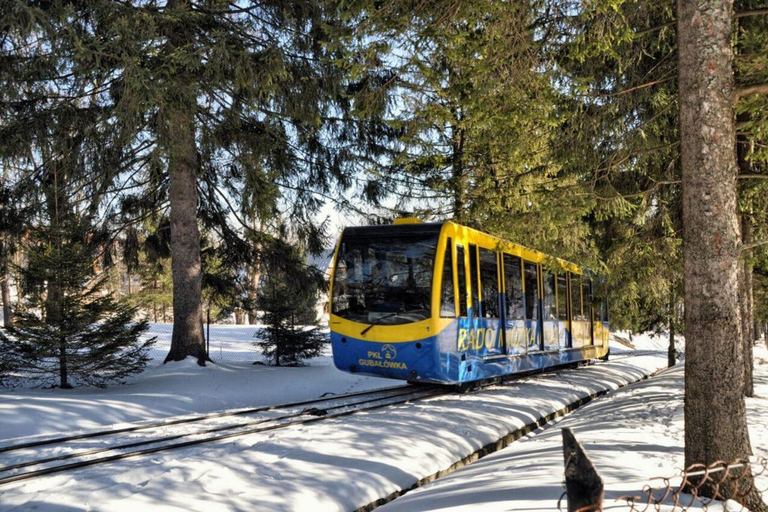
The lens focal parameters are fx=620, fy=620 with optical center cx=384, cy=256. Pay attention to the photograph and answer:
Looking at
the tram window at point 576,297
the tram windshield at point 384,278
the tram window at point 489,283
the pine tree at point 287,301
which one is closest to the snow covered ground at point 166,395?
the pine tree at point 287,301

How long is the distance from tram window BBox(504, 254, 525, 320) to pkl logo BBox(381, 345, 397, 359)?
3381 millimetres

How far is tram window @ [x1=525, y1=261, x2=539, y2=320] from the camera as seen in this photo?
48.4 ft

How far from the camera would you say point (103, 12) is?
1127cm

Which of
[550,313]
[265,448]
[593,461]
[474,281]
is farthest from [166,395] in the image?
[550,313]

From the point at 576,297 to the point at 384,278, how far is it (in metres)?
8.99

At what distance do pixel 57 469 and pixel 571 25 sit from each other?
830cm

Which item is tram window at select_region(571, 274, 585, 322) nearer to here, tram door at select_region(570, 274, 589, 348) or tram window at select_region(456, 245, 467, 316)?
tram door at select_region(570, 274, 589, 348)

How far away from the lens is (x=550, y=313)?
1625 cm

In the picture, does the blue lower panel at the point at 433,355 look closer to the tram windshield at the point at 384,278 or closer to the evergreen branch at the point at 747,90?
the tram windshield at the point at 384,278

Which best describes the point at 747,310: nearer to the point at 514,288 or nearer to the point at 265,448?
the point at 514,288

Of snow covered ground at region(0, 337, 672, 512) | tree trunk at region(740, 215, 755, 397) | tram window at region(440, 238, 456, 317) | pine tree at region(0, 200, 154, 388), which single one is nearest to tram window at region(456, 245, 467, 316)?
tram window at region(440, 238, 456, 317)

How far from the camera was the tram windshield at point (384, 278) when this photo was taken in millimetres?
11414

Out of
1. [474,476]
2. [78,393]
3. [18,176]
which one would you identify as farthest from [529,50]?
[18,176]

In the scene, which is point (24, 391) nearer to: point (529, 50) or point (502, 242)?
point (502, 242)
